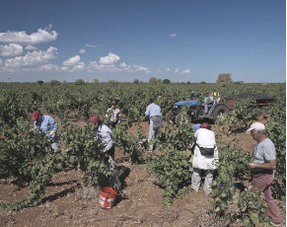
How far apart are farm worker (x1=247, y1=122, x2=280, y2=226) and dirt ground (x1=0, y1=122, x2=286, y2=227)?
528mm

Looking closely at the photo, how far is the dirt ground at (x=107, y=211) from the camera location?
3.37 m

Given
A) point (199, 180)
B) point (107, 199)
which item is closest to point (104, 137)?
point (107, 199)

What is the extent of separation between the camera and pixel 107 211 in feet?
12.0

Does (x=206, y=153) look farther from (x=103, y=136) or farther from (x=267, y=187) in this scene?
(x=103, y=136)

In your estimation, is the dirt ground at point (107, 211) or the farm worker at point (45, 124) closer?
the dirt ground at point (107, 211)

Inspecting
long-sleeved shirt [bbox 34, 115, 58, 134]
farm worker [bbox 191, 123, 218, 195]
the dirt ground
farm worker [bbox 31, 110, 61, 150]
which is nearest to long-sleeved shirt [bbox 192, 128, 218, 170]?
farm worker [bbox 191, 123, 218, 195]

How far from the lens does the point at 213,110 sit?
962cm

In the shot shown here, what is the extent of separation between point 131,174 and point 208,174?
76.2 inches

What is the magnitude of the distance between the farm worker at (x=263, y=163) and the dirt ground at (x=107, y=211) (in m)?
0.53

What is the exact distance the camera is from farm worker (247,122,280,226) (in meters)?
2.87

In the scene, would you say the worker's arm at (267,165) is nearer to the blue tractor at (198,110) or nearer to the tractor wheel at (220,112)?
the blue tractor at (198,110)

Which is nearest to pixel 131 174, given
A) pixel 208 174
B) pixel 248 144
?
pixel 208 174

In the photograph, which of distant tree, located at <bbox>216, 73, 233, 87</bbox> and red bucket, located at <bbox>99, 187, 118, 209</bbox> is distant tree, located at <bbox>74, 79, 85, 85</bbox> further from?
red bucket, located at <bbox>99, 187, 118, 209</bbox>

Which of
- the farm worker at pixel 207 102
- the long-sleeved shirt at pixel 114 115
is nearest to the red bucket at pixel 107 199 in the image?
the long-sleeved shirt at pixel 114 115
